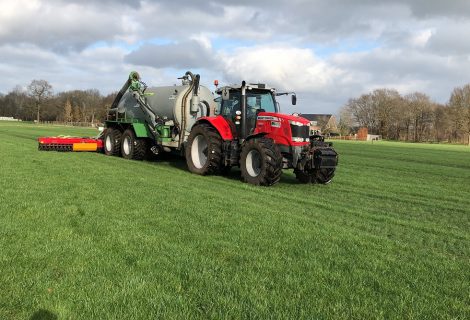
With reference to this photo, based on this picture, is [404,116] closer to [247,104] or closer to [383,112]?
[383,112]

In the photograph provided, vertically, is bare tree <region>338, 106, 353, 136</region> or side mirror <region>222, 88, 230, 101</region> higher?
bare tree <region>338, 106, 353, 136</region>

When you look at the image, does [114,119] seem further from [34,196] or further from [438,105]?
[438,105]

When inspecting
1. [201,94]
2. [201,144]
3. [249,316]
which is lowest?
[249,316]

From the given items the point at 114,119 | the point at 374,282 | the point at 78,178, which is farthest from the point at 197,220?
the point at 114,119

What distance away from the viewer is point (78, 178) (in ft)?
36.6

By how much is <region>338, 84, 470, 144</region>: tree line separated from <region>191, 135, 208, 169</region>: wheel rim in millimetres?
79350

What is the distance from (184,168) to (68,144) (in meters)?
7.11

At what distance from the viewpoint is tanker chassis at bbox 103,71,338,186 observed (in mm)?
11422

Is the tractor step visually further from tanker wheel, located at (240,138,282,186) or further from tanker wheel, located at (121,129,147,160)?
tanker wheel, located at (240,138,282,186)

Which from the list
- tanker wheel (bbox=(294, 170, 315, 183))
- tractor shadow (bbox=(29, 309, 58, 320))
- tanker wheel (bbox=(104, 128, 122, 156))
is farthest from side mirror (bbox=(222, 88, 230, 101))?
tractor shadow (bbox=(29, 309, 58, 320))

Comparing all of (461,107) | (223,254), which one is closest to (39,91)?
(461,107)

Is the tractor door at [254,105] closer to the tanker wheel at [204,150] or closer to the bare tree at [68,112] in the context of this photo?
the tanker wheel at [204,150]

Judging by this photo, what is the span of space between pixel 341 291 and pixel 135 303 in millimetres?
1966

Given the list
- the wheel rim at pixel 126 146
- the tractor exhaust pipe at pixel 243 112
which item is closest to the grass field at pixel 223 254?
the tractor exhaust pipe at pixel 243 112
